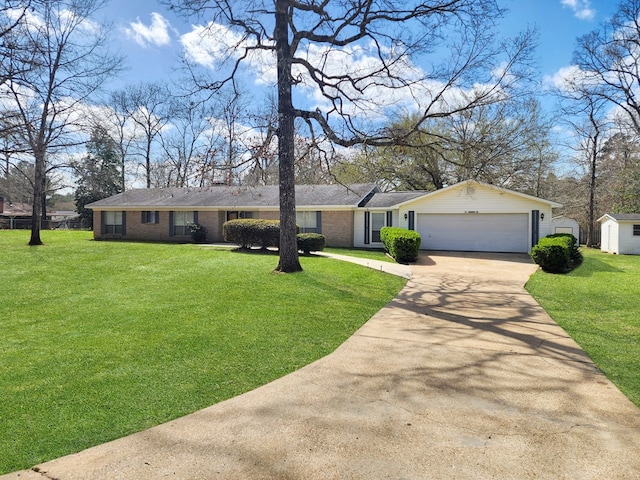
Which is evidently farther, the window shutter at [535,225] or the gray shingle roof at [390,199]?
the gray shingle roof at [390,199]

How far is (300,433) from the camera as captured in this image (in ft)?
9.94

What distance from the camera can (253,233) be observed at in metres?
15.9

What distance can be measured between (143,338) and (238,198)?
17901 mm

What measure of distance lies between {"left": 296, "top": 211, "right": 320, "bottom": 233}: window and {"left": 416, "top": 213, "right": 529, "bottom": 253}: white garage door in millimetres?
5370

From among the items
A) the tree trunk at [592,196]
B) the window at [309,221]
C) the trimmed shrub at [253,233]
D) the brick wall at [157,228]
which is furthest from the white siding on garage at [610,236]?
the brick wall at [157,228]

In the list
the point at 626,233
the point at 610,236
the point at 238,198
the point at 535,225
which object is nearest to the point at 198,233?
the point at 238,198

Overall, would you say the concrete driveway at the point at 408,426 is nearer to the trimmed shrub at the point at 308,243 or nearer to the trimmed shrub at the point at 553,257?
the trimmed shrub at the point at 553,257

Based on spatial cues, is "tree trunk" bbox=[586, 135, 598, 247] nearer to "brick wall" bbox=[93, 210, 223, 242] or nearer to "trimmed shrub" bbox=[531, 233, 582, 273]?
"trimmed shrub" bbox=[531, 233, 582, 273]

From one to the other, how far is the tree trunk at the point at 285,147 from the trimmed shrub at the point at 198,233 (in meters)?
12.1

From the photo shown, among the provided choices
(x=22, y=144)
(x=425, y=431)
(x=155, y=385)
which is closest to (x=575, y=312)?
(x=425, y=431)

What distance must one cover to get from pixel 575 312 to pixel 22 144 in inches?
485

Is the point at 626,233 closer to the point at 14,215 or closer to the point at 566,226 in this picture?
the point at 566,226

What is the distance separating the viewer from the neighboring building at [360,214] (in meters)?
18.1

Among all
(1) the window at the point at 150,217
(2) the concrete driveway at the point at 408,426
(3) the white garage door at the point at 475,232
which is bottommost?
(2) the concrete driveway at the point at 408,426
